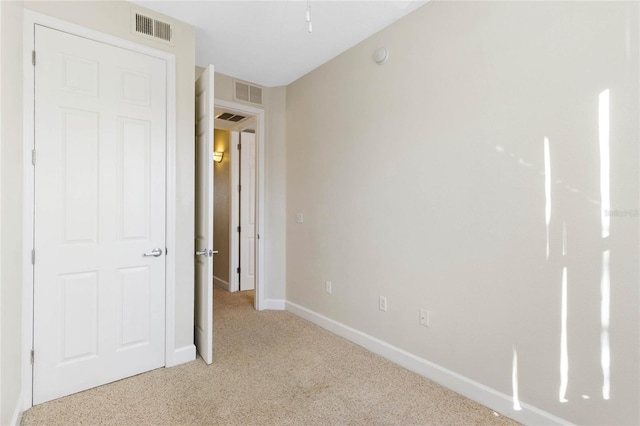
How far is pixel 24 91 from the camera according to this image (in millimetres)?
1942

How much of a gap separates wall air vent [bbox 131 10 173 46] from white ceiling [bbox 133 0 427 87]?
0.27ft

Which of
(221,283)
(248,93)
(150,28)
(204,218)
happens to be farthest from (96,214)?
(221,283)

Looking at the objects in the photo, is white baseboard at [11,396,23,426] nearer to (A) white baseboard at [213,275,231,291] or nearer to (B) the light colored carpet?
(B) the light colored carpet

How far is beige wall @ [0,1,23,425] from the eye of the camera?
156 centimetres

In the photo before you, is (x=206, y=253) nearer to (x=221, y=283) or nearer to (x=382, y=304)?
(x=382, y=304)

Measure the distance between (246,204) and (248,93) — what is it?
68.0 inches

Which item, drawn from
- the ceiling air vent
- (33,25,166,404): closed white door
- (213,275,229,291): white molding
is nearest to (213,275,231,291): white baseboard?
(213,275,229,291): white molding

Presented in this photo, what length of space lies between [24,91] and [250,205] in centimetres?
314

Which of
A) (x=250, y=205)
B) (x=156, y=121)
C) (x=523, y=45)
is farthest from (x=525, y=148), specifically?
(x=250, y=205)

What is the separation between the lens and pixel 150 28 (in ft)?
7.95

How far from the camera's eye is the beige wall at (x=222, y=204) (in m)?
4.96

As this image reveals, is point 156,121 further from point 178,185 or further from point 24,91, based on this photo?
point 24,91

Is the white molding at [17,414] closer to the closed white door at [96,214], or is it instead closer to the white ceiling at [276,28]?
the closed white door at [96,214]

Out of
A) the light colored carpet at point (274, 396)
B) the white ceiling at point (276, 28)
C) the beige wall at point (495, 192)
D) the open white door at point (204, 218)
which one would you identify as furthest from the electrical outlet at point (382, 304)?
the white ceiling at point (276, 28)
